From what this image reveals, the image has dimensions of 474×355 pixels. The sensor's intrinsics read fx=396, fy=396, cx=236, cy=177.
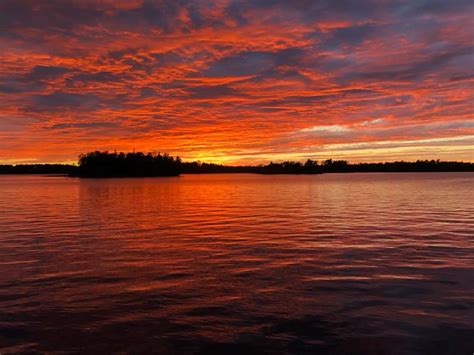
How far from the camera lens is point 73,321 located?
11930mm

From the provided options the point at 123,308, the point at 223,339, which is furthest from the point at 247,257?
the point at 223,339

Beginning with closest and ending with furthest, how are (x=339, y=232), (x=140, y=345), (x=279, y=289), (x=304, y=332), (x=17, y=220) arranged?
(x=140, y=345)
(x=304, y=332)
(x=279, y=289)
(x=339, y=232)
(x=17, y=220)

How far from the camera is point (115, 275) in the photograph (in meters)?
17.5

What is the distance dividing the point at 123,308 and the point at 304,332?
594 centimetres

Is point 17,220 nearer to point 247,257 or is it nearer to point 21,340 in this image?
point 247,257

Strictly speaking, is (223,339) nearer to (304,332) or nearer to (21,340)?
(304,332)

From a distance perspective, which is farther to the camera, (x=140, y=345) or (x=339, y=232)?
(x=339, y=232)

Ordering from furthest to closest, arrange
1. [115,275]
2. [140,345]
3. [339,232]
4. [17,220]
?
[17,220], [339,232], [115,275], [140,345]

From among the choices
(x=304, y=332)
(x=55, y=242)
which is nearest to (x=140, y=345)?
(x=304, y=332)

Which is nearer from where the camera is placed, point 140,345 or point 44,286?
point 140,345

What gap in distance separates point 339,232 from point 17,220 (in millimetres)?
31872

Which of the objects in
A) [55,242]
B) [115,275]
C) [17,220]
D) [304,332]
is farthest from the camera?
[17,220]

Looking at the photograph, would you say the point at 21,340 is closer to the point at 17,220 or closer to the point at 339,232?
the point at 339,232

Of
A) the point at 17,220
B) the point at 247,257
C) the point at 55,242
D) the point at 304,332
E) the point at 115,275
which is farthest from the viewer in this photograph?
the point at 17,220
